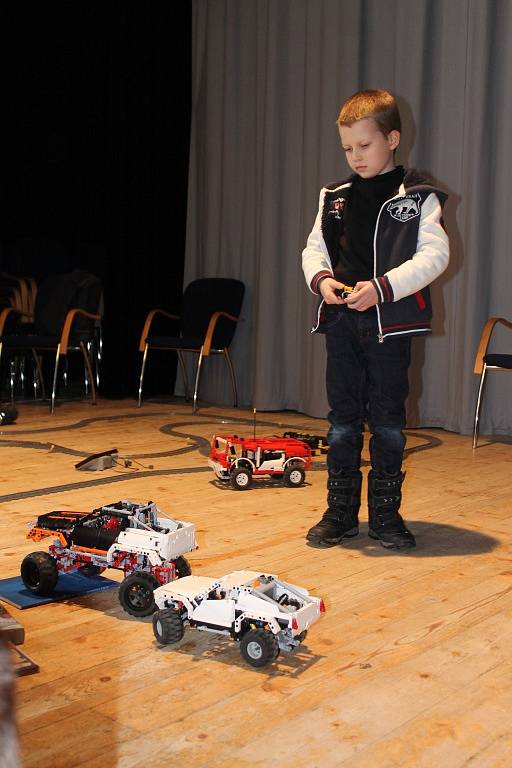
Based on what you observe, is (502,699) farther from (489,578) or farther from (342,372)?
(342,372)

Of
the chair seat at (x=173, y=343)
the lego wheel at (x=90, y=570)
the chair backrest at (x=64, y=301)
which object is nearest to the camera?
the lego wheel at (x=90, y=570)

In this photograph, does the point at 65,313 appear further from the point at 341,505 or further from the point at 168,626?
the point at 168,626

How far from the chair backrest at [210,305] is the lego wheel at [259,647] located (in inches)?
151

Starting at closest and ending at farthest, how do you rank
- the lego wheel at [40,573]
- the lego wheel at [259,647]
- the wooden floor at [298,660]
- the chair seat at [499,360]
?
the wooden floor at [298,660]
the lego wheel at [259,647]
the lego wheel at [40,573]
the chair seat at [499,360]

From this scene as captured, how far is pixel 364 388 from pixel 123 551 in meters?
0.83

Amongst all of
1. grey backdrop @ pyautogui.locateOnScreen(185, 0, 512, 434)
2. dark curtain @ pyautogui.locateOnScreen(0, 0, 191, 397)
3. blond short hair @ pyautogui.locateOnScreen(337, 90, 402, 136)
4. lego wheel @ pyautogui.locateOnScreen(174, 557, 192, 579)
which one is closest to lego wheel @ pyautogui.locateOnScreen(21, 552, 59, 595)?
lego wheel @ pyautogui.locateOnScreen(174, 557, 192, 579)

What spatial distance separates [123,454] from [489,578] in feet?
6.26

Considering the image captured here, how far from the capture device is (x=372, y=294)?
2.10 meters

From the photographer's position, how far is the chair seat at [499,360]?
12.5ft

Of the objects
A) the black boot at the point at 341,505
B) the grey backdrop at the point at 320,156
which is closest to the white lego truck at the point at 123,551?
the black boot at the point at 341,505

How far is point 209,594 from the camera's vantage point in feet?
5.19

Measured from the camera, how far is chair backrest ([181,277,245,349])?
5355 mm

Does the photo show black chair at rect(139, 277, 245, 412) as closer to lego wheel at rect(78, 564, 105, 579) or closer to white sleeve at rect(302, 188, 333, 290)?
white sleeve at rect(302, 188, 333, 290)

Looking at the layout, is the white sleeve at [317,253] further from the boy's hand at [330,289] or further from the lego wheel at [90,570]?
the lego wheel at [90,570]
